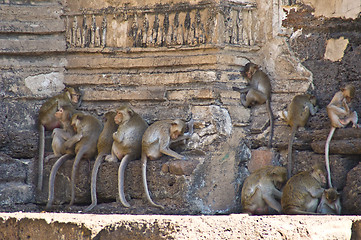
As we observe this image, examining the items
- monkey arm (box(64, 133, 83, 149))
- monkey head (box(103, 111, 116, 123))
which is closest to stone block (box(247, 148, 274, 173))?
monkey head (box(103, 111, 116, 123))

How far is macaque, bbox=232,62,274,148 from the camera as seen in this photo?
803 centimetres

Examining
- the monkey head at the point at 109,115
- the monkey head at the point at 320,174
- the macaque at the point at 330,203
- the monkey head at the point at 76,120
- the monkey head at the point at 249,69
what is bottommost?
the macaque at the point at 330,203

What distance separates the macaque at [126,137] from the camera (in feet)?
25.3

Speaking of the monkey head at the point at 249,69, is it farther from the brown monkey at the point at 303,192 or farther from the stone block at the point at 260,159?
the brown monkey at the point at 303,192

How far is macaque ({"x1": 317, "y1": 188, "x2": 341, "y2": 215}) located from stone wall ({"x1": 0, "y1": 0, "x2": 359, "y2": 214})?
325 millimetres

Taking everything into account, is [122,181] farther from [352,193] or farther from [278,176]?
[352,193]

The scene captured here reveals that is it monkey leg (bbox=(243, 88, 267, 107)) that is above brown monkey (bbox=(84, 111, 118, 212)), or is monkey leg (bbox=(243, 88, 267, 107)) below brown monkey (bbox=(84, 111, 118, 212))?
above

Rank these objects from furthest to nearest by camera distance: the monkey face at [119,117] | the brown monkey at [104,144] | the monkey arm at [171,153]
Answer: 1. the monkey face at [119,117]
2. the brown monkey at [104,144]
3. the monkey arm at [171,153]

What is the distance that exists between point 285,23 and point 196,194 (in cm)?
230

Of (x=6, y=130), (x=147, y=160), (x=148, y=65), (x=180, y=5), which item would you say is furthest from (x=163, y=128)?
(x=6, y=130)

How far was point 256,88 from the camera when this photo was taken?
8.05 metres

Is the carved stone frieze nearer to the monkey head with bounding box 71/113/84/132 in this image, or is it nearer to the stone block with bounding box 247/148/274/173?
the monkey head with bounding box 71/113/84/132

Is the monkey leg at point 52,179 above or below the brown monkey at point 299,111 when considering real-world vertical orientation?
below

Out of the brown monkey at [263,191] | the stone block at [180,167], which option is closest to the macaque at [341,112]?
the brown monkey at [263,191]
